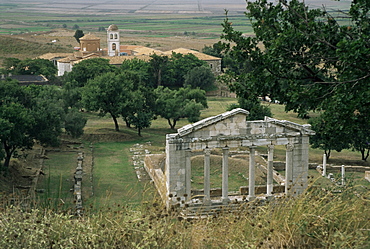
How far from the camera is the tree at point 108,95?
5022cm

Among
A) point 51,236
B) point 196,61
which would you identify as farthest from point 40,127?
point 196,61

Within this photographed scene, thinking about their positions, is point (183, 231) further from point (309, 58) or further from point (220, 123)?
point (220, 123)

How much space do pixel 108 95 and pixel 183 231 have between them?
39722mm

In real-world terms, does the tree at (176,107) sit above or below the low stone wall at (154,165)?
above

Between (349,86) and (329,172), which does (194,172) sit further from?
(349,86)

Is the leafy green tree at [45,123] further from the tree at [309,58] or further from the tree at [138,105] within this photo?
the tree at [309,58]

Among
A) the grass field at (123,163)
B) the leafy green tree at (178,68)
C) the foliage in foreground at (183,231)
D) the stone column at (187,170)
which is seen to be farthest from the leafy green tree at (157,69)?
the foliage in foreground at (183,231)

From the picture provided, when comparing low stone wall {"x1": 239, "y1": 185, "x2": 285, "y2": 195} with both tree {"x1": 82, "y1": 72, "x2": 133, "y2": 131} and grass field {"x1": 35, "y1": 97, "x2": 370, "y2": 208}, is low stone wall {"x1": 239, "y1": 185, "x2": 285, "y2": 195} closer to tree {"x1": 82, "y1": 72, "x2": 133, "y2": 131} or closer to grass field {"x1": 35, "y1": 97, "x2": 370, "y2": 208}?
grass field {"x1": 35, "y1": 97, "x2": 370, "y2": 208}

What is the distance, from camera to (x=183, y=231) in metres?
11.7

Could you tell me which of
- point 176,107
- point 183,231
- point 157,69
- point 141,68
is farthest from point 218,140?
point 157,69

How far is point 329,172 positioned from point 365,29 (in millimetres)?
22747

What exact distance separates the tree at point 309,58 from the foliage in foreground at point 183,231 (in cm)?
655

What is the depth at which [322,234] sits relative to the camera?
1130 centimetres

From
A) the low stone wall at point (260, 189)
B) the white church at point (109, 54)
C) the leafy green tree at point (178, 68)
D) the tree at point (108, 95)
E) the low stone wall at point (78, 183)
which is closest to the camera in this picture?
the low stone wall at point (78, 183)
